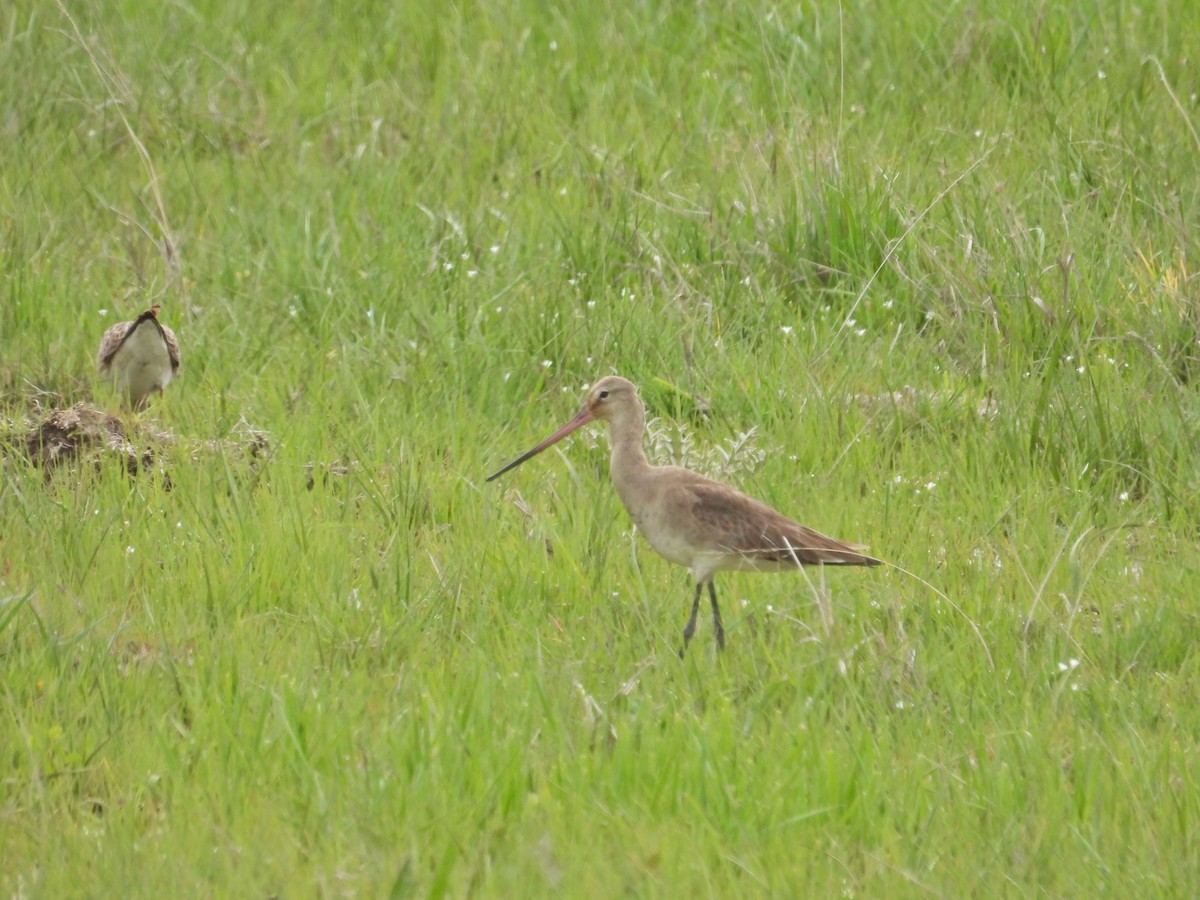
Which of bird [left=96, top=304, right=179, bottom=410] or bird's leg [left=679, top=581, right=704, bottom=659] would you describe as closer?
bird's leg [left=679, top=581, right=704, bottom=659]

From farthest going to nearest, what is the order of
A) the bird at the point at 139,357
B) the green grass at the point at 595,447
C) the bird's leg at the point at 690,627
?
the bird at the point at 139,357 → the bird's leg at the point at 690,627 → the green grass at the point at 595,447

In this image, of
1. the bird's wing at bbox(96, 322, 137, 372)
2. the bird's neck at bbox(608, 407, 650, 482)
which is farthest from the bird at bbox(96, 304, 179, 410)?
the bird's neck at bbox(608, 407, 650, 482)

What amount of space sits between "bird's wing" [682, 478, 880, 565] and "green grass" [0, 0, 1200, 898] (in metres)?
0.18

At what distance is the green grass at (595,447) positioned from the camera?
4.25 m

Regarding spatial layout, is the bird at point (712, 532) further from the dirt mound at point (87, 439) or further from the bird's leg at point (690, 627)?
the dirt mound at point (87, 439)

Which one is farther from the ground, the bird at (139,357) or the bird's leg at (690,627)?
the bird at (139,357)

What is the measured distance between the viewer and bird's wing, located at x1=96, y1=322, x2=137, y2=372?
7.14 m

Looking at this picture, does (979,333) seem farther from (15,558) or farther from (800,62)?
(15,558)

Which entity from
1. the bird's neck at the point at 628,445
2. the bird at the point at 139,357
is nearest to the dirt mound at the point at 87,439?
the bird at the point at 139,357

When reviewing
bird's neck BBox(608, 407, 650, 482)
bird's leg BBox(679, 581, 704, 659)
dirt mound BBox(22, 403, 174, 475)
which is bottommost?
bird's leg BBox(679, 581, 704, 659)

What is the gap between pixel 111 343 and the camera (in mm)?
7258

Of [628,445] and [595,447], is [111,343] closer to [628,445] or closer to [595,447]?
[595,447]

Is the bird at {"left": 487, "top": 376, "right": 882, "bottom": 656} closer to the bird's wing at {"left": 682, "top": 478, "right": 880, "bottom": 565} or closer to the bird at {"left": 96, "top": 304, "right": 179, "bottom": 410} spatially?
the bird's wing at {"left": 682, "top": 478, "right": 880, "bottom": 565}

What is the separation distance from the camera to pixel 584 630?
5414 mm
